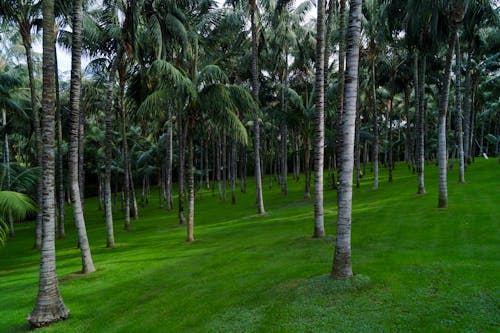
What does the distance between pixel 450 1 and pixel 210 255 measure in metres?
13.1

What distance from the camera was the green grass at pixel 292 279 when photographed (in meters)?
6.62

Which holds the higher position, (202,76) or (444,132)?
(202,76)

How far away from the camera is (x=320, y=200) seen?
42.7 feet

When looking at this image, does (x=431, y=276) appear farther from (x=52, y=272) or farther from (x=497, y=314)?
(x=52, y=272)

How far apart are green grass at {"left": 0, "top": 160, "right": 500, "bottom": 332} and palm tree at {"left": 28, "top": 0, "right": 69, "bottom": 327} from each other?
0.34 meters

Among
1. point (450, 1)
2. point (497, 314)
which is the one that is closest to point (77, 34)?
point (497, 314)

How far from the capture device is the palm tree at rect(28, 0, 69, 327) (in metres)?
8.20

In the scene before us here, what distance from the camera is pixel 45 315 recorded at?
26.8 feet

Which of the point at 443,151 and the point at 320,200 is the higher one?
the point at 443,151

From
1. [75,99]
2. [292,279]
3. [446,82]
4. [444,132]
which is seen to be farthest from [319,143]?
[75,99]

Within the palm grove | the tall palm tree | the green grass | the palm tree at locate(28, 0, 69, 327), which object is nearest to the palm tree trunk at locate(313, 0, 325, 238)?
the palm grove

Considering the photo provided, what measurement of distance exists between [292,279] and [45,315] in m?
5.39

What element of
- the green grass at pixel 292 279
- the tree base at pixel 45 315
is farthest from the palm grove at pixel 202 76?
the green grass at pixel 292 279

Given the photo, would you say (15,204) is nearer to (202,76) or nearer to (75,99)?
(75,99)
